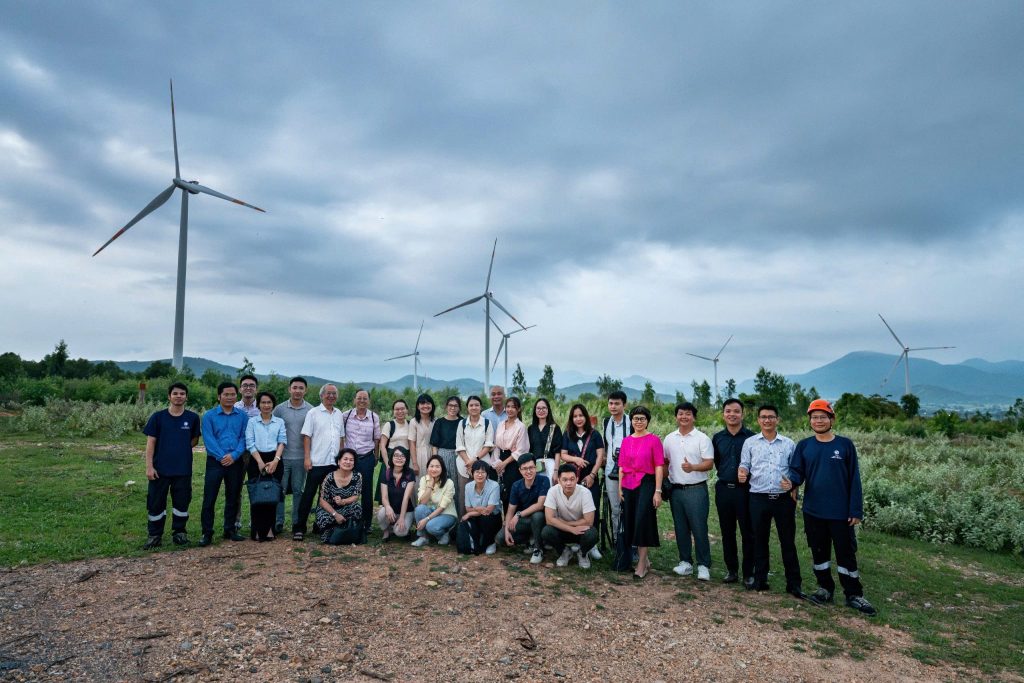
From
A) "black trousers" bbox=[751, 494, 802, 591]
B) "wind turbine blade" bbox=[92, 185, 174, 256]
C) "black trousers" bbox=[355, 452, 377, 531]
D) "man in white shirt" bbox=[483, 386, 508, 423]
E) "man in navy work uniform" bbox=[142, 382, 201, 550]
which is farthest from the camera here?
"wind turbine blade" bbox=[92, 185, 174, 256]

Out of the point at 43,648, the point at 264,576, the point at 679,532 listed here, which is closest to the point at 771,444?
the point at 679,532

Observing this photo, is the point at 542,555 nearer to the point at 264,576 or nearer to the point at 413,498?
the point at 413,498

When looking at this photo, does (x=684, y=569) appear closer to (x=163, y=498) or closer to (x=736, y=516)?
(x=736, y=516)

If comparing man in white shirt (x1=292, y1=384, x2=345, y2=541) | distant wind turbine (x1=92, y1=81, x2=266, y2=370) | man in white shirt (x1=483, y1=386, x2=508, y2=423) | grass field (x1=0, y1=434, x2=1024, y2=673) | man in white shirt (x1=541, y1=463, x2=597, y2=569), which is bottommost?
grass field (x1=0, y1=434, x2=1024, y2=673)

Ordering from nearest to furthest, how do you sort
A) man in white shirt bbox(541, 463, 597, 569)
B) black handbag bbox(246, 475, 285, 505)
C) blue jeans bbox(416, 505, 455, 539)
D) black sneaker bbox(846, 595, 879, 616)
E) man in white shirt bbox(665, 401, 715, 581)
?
black sneaker bbox(846, 595, 879, 616)
man in white shirt bbox(665, 401, 715, 581)
man in white shirt bbox(541, 463, 597, 569)
black handbag bbox(246, 475, 285, 505)
blue jeans bbox(416, 505, 455, 539)

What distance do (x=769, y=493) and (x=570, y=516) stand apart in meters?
2.13

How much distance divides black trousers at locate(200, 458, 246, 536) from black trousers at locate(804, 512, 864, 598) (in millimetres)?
6406

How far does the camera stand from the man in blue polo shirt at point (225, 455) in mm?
7188

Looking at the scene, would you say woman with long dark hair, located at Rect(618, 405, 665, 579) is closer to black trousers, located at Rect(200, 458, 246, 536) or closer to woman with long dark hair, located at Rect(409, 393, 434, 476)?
woman with long dark hair, located at Rect(409, 393, 434, 476)

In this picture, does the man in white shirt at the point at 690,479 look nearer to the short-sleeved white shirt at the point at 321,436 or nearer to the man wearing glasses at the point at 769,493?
the man wearing glasses at the point at 769,493

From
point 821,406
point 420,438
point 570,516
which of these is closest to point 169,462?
point 420,438

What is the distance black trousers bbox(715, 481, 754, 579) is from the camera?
6.63 meters

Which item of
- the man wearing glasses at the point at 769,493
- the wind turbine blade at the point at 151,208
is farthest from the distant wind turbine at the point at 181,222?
the man wearing glasses at the point at 769,493

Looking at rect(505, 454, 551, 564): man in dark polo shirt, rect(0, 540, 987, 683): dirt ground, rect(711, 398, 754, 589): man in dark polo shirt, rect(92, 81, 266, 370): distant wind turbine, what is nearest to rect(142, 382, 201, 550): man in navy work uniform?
rect(0, 540, 987, 683): dirt ground
